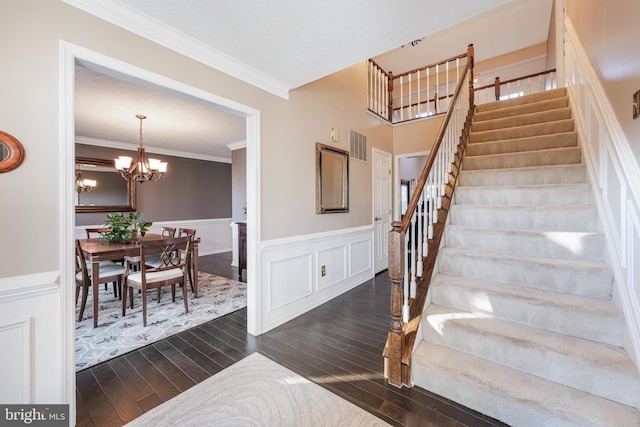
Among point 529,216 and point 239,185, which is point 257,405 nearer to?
point 529,216

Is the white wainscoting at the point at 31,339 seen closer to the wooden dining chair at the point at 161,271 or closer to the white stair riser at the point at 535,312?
the wooden dining chair at the point at 161,271

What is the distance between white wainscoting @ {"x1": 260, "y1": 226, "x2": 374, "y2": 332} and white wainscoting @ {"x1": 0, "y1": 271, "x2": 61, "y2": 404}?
1417mm

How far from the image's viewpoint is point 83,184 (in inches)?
190

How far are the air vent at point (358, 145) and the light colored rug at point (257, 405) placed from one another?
2.90 m

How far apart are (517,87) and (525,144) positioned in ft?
13.6

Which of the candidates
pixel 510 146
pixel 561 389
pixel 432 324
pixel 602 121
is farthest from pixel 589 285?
pixel 510 146

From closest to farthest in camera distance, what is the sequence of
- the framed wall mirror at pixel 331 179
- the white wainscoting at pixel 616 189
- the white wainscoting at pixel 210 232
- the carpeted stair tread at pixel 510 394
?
the carpeted stair tread at pixel 510 394 → the white wainscoting at pixel 616 189 → the framed wall mirror at pixel 331 179 → the white wainscoting at pixel 210 232

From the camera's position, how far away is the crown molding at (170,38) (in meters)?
1.53

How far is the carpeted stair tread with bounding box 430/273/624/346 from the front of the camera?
1.49 metres

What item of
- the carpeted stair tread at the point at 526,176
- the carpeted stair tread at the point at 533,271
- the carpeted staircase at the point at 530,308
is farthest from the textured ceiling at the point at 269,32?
the carpeted stair tread at the point at 533,271

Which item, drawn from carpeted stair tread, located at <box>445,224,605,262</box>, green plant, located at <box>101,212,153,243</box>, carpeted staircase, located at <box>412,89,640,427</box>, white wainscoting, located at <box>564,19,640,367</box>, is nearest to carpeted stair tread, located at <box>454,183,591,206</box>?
carpeted staircase, located at <box>412,89,640,427</box>

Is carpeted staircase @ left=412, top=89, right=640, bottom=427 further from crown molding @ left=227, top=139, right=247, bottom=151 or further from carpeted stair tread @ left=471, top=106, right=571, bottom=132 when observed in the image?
crown molding @ left=227, top=139, right=247, bottom=151

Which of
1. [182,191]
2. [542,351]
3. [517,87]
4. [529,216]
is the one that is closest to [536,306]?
→ [542,351]

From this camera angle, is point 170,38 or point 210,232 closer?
point 170,38
